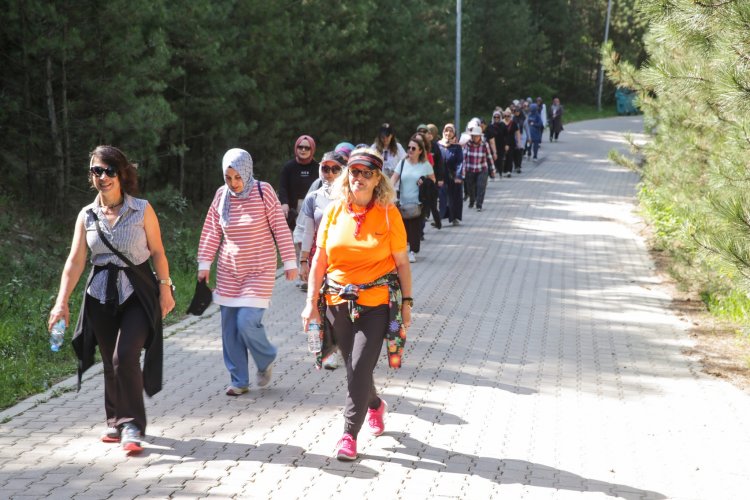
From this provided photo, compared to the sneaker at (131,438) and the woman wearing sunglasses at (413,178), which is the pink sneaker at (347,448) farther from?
the woman wearing sunglasses at (413,178)

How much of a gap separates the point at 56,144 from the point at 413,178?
6.10 m

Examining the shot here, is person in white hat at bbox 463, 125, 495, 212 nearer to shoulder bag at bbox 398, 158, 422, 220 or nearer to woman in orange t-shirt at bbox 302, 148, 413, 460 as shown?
shoulder bag at bbox 398, 158, 422, 220

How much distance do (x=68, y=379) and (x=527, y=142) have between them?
1032 inches

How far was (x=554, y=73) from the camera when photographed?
6303 cm

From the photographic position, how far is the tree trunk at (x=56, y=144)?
47.8ft

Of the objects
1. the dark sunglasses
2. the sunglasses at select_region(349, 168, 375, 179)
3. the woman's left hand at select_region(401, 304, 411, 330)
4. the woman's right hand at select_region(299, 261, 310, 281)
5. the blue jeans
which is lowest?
the blue jeans

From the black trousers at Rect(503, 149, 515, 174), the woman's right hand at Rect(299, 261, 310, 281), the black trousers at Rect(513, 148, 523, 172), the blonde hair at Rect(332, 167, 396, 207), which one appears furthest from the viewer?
the black trousers at Rect(513, 148, 523, 172)

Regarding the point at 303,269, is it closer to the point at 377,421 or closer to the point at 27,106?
the point at 377,421

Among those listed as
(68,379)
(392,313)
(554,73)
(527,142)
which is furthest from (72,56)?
(554,73)

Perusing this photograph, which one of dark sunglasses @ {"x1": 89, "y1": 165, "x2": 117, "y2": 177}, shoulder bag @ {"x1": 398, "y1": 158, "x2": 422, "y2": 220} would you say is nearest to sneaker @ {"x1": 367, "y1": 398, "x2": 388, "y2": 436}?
dark sunglasses @ {"x1": 89, "y1": 165, "x2": 117, "y2": 177}

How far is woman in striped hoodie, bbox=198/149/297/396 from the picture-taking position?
6.75 metres

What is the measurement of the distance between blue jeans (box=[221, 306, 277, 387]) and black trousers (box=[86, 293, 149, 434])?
1092mm

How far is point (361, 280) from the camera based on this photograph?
5.69m

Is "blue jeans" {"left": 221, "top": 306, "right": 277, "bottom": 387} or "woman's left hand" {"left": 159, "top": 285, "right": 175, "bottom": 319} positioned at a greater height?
"woman's left hand" {"left": 159, "top": 285, "right": 175, "bottom": 319}
